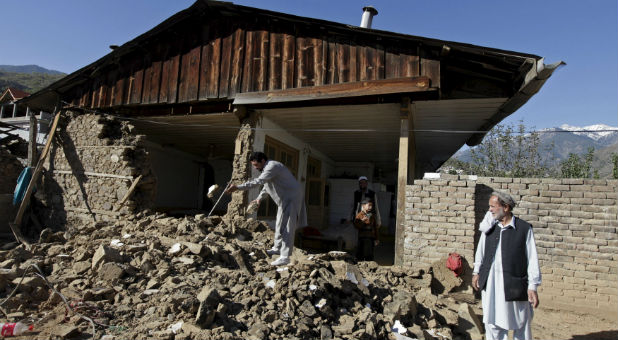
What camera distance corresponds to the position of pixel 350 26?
676 centimetres

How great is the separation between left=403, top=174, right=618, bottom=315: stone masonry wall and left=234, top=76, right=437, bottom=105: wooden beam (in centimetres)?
187

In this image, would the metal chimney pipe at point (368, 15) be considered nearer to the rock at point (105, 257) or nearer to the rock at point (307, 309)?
the rock at point (307, 309)

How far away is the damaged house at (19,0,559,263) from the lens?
21.6ft

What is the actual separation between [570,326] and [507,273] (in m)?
2.90

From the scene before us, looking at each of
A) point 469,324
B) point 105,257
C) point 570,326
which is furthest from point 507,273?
point 105,257

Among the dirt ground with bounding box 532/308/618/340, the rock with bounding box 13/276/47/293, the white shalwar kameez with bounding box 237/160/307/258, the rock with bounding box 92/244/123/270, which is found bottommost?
the dirt ground with bounding box 532/308/618/340

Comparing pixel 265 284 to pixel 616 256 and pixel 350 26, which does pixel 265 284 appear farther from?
pixel 616 256

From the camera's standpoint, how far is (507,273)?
3.41 metres

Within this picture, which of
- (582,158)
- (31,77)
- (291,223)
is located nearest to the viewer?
(291,223)

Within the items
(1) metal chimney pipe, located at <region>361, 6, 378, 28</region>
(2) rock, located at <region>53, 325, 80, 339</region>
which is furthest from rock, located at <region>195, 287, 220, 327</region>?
(1) metal chimney pipe, located at <region>361, 6, 378, 28</region>

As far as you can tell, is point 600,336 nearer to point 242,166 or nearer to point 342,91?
point 342,91

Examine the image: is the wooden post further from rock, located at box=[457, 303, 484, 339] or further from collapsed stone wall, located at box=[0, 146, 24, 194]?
rock, located at box=[457, 303, 484, 339]

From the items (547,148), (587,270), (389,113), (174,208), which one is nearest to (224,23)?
(389,113)

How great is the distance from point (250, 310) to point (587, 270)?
5.60 metres
